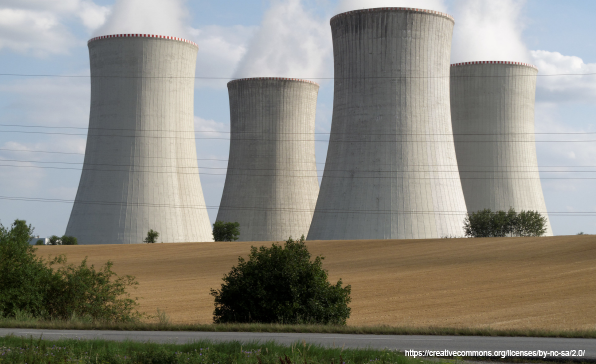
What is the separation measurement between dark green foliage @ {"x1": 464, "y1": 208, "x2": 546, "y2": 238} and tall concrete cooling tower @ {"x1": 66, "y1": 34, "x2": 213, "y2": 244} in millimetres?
13195

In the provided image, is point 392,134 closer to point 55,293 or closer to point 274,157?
point 274,157

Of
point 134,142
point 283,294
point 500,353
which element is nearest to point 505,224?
point 134,142

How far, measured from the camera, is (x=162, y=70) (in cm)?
2856

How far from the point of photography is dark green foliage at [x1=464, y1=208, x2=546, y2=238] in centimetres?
3183

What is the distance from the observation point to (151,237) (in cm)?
2994

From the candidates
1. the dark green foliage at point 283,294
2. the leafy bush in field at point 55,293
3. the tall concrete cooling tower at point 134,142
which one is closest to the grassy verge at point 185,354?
the dark green foliage at point 283,294

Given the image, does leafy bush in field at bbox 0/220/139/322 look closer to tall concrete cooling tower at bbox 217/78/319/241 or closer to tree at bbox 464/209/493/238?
tree at bbox 464/209/493/238

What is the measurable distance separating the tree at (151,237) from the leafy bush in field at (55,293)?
17766mm

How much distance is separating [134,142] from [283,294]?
18858 mm

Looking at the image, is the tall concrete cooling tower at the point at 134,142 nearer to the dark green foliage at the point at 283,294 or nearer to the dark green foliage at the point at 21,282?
the dark green foliage at the point at 21,282

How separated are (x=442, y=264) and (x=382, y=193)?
11.1ft

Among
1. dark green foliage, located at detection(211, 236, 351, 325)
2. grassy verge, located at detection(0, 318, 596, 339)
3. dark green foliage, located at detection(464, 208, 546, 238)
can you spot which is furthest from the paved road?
dark green foliage, located at detection(464, 208, 546, 238)

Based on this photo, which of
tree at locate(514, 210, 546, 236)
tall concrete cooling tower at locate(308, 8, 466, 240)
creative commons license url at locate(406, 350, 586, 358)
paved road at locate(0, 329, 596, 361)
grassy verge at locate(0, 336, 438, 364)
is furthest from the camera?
tree at locate(514, 210, 546, 236)

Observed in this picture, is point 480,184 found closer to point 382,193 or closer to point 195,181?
point 382,193
